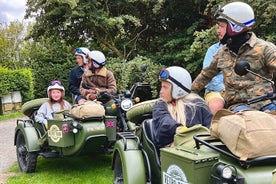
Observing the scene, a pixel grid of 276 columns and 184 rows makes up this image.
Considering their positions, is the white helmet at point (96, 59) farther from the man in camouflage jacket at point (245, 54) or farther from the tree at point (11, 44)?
the tree at point (11, 44)

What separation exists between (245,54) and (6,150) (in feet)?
22.5

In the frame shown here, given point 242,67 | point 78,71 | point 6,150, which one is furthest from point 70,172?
point 242,67

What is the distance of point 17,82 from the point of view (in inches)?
685

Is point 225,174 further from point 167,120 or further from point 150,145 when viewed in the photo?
point 150,145

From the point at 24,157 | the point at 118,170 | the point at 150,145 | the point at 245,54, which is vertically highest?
the point at 245,54

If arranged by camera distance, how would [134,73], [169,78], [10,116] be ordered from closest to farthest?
[169,78] < [134,73] < [10,116]

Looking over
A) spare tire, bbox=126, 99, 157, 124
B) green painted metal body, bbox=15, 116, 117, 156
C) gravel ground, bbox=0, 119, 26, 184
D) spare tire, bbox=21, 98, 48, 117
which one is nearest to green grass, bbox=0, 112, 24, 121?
gravel ground, bbox=0, 119, 26, 184

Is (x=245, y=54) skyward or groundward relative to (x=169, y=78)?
skyward

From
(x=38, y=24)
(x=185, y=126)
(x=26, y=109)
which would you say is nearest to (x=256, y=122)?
(x=185, y=126)

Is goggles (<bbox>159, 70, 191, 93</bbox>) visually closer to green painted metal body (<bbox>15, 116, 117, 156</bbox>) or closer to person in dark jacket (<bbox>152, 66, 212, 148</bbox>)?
person in dark jacket (<bbox>152, 66, 212, 148</bbox>)

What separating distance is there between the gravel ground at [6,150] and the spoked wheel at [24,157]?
30 cm

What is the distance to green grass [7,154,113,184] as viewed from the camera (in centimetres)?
592

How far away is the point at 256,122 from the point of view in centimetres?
238

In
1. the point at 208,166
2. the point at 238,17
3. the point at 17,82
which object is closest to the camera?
the point at 208,166
